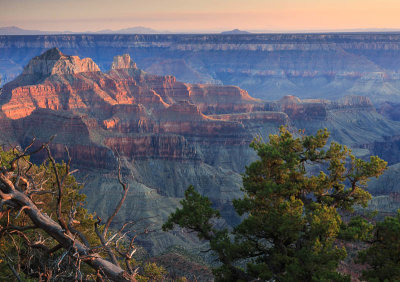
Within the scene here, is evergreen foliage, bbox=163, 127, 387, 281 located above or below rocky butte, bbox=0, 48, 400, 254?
above

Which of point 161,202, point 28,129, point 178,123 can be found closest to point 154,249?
point 161,202

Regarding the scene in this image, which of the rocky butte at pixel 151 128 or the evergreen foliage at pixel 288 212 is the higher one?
the evergreen foliage at pixel 288 212

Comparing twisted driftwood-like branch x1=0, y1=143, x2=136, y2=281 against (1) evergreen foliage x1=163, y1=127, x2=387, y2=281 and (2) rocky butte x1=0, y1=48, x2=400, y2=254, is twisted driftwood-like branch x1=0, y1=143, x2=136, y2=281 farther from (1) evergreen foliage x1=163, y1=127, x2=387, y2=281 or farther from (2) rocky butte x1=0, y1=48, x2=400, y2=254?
(2) rocky butte x1=0, y1=48, x2=400, y2=254

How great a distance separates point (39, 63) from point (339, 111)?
395 ft

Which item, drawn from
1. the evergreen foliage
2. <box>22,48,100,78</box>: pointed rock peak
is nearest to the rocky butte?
<box>22,48,100,78</box>: pointed rock peak

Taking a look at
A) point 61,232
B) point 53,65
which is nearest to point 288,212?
point 61,232

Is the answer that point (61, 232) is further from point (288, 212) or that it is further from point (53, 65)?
point (53, 65)

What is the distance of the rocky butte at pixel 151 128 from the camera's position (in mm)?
→ 96312

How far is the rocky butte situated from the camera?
3792 inches

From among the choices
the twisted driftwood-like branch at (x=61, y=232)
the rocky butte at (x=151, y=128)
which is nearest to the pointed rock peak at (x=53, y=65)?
the rocky butte at (x=151, y=128)

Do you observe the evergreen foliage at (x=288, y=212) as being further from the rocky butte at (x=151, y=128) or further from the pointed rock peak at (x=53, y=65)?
the pointed rock peak at (x=53, y=65)

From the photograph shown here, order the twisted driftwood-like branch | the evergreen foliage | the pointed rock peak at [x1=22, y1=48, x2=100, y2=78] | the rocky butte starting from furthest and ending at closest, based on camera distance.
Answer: the pointed rock peak at [x1=22, y1=48, x2=100, y2=78]
the rocky butte
the evergreen foliage
the twisted driftwood-like branch

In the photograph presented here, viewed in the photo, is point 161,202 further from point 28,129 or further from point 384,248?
point 384,248

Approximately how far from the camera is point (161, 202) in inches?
3469
